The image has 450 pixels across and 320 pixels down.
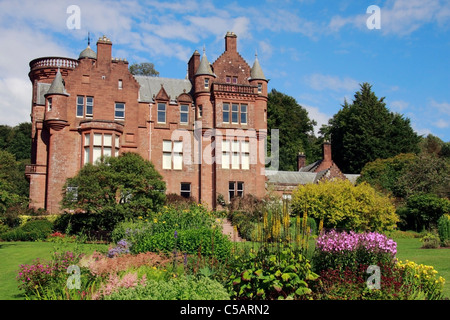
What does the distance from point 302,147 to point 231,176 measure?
1074 inches

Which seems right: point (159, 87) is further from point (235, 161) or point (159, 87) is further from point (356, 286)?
point (356, 286)

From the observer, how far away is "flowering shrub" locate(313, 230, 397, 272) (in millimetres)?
10641

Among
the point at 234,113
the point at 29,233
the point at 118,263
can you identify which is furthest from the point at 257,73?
the point at 118,263

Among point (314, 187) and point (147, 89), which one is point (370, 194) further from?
point (147, 89)

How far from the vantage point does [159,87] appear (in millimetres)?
38500

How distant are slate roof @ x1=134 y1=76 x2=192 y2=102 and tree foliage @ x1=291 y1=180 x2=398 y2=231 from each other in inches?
A: 551

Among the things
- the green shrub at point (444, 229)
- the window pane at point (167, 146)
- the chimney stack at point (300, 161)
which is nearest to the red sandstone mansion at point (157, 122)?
the window pane at point (167, 146)

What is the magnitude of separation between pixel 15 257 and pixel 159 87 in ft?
73.2

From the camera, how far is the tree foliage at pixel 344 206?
2998cm

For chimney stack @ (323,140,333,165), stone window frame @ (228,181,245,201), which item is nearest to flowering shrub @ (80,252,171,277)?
stone window frame @ (228,181,245,201)

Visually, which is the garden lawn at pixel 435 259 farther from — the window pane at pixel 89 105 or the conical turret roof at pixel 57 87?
the conical turret roof at pixel 57 87

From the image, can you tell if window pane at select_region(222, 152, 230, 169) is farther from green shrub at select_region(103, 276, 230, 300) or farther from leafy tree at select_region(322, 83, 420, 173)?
green shrub at select_region(103, 276, 230, 300)

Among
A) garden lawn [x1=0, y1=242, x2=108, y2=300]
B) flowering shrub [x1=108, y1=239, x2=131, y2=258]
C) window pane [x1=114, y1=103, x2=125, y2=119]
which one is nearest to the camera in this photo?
garden lawn [x1=0, y1=242, x2=108, y2=300]

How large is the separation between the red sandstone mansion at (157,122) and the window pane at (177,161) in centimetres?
8
